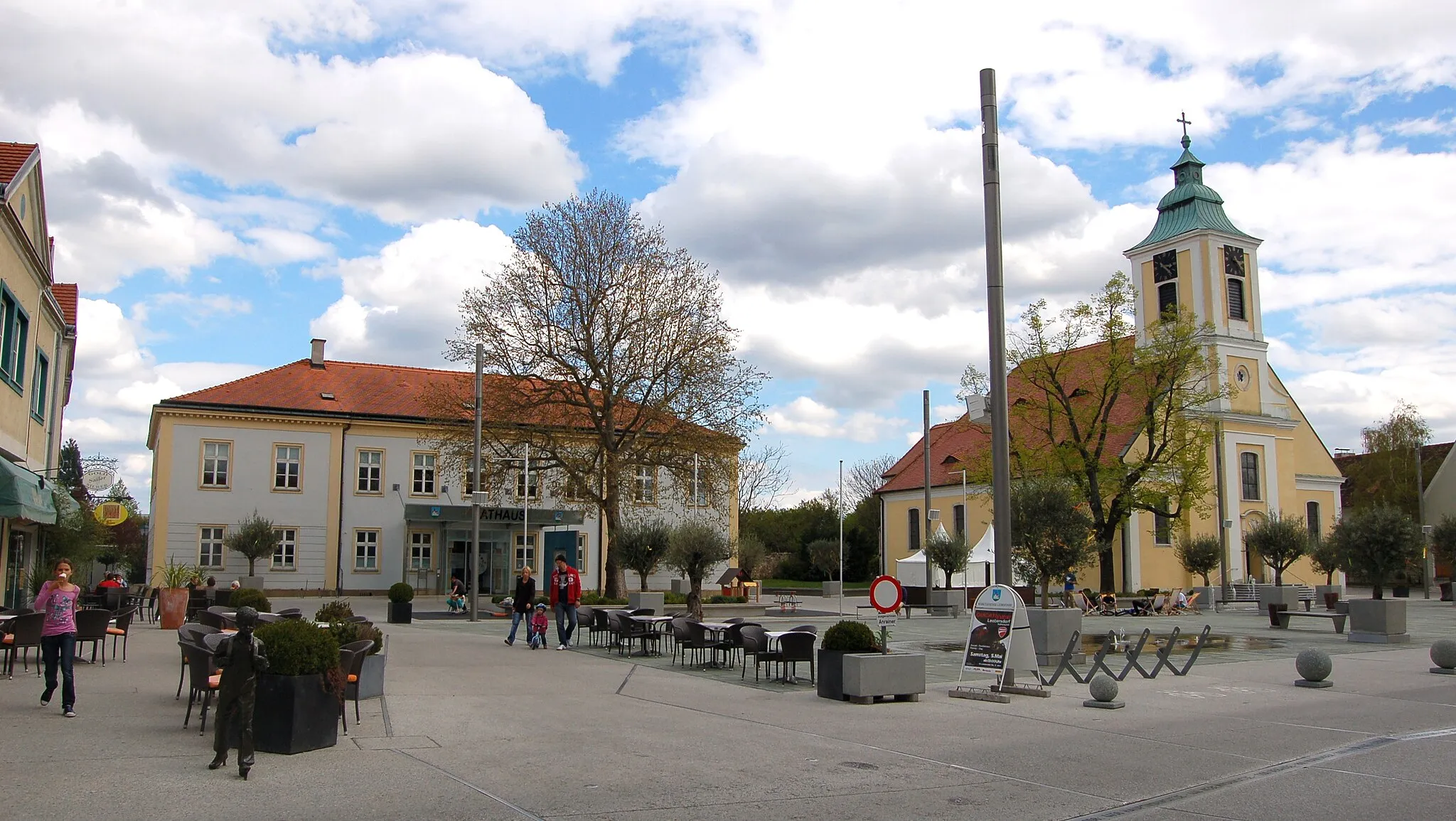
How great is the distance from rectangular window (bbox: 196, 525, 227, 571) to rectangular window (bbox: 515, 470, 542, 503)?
11768 millimetres

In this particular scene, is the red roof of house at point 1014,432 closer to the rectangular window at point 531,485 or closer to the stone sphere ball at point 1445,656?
the rectangular window at point 531,485

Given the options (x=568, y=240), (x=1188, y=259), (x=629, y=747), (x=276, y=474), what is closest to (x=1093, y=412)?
(x=1188, y=259)

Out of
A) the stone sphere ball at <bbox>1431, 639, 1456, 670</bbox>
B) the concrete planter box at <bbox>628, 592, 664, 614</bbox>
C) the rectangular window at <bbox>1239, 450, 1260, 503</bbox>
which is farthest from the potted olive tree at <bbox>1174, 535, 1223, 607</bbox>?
the stone sphere ball at <bbox>1431, 639, 1456, 670</bbox>

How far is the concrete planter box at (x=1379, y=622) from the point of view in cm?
2361

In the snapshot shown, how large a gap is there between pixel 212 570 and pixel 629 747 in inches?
1530

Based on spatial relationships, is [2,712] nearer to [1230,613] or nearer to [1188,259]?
[1230,613]

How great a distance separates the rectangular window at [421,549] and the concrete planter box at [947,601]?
74.5 ft

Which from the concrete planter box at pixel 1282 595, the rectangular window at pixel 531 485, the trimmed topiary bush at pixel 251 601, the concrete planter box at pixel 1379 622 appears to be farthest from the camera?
the rectangular window at pixel 531 485

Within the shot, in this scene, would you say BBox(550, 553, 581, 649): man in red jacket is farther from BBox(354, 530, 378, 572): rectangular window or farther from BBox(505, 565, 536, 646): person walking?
BBox(354, 530, 378, 572): rectangular window

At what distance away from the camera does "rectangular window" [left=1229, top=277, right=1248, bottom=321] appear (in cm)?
5504

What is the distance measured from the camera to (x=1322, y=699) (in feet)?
48.2

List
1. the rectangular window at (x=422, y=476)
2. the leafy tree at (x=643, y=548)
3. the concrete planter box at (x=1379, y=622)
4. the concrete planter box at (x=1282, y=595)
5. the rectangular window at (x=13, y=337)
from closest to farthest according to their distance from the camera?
the rectangular window at (x=13, y=337) → the concrete planter box at (x=1379, y=622) → the concrete planter box at (x=1282, y=595) → the leafy tree at (x=643, y=548) → the rectangular window at (x=422, y=476)

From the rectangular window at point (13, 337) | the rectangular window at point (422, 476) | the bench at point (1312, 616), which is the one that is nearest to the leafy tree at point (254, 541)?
the rectangular window at point (422, 476)

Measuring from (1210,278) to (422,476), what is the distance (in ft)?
124
